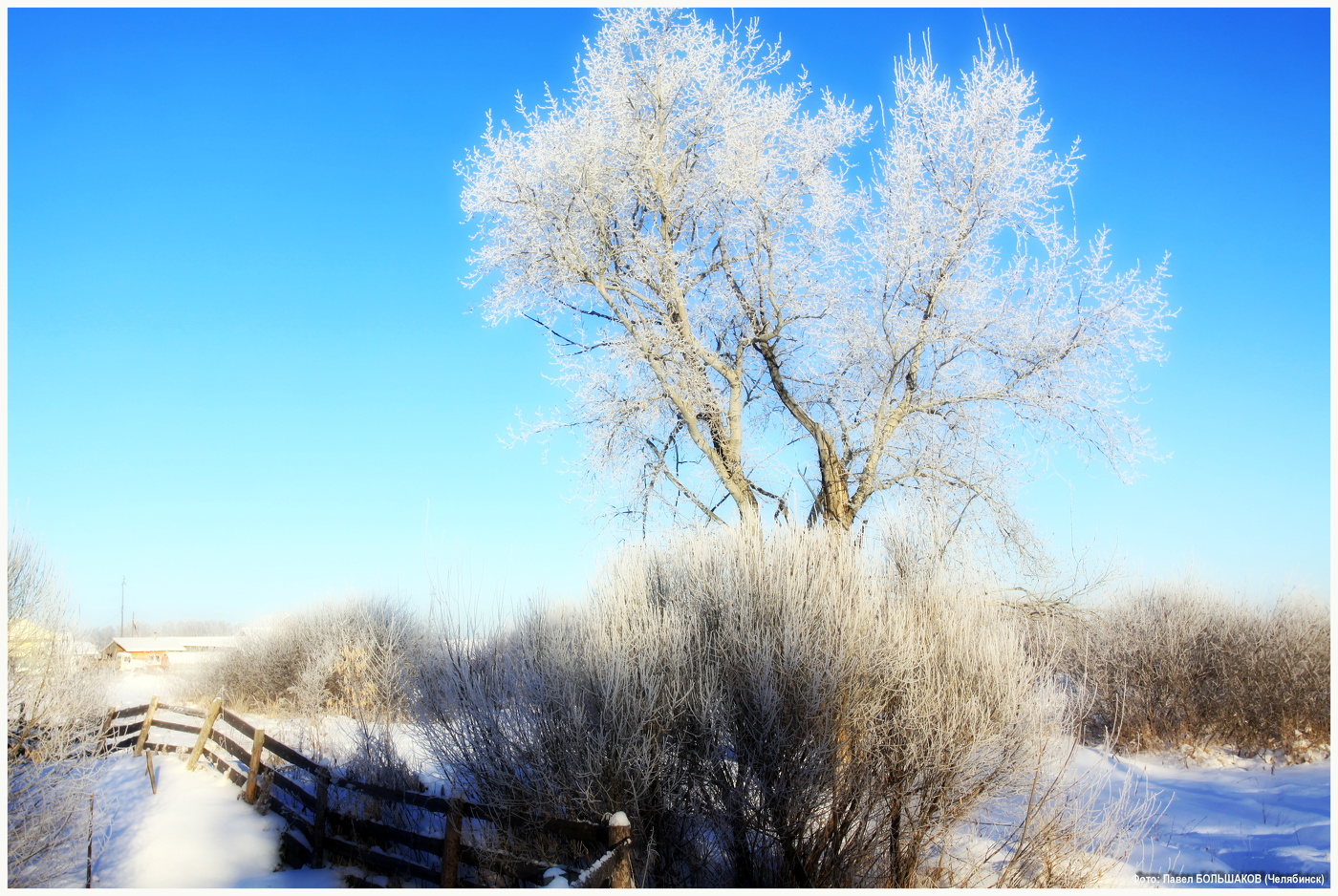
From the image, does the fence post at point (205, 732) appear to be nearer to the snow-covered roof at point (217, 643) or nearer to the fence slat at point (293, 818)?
the fence slat at point (293, 818)

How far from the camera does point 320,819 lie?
10.4m

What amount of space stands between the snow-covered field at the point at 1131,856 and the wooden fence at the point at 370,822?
36 centimetres

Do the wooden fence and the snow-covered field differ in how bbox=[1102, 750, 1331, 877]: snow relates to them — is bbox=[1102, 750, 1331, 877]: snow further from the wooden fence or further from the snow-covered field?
the wooden fence

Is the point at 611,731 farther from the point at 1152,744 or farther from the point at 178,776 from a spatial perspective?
the point at 1152,744

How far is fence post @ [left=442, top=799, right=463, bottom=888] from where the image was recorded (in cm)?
725

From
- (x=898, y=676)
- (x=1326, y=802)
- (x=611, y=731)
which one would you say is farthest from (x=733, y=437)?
(x=1326, y=802)

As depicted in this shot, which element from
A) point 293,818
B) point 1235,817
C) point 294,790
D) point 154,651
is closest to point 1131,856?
point 1235,817

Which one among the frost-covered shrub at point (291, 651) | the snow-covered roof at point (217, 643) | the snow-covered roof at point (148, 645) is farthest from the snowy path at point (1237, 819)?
the snow-covered roof at point (148, 645)

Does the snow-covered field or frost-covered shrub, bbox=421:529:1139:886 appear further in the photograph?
the snow-covered field

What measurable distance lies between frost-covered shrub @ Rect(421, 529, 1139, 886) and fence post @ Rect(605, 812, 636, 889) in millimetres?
1073

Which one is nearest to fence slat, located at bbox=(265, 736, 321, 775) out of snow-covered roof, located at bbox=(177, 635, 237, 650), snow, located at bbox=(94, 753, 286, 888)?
snow, located at bbox=(94, 753, 286, 888)

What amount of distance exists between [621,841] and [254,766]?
32.7ft

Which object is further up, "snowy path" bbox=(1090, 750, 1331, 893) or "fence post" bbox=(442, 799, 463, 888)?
"fence post" bbox=(442, 799, 463, 888)

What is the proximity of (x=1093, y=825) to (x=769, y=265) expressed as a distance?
7.74 meters
